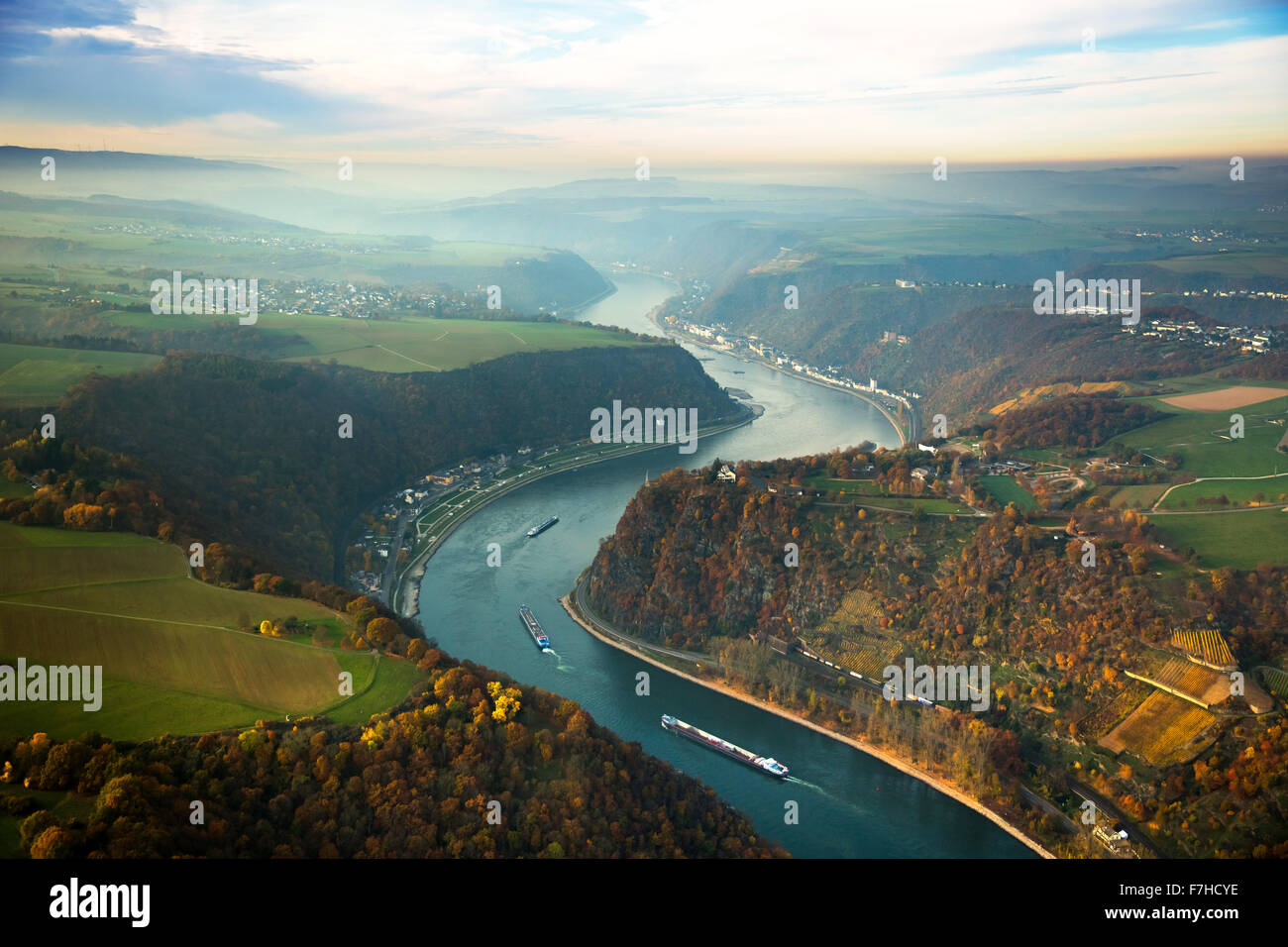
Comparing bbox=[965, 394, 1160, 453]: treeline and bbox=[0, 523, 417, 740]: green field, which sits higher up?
bbox=[965, 394, 1160, 453]: treeline

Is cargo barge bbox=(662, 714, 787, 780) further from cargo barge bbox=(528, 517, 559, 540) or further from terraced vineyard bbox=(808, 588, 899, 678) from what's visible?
cargo barge bbox=(528, 517, 559, 540)

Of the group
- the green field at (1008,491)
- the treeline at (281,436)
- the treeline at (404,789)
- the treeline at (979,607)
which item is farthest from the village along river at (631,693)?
the green field at (1008,491)

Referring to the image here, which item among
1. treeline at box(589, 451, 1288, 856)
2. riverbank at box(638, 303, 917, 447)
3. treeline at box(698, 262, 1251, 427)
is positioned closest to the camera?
treeline at box(589, 451, 1288, 856)

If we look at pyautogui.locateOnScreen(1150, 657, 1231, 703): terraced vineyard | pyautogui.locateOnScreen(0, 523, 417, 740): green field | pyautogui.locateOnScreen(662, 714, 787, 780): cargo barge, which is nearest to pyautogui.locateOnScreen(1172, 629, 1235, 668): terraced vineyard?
pyautogui.locateOnScreen(1150, 657, 1231, 703): terraced vineyard

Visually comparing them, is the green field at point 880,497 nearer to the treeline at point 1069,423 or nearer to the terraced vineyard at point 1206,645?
the treeline at point 1069,423

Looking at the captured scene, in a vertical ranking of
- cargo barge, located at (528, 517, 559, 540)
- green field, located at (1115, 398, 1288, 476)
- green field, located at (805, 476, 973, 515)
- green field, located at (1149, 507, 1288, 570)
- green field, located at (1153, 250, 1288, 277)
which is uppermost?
green field, located at (1153, 250, 1288, 277)

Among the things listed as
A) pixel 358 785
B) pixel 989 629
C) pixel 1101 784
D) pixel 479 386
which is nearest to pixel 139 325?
pixel 479 386
